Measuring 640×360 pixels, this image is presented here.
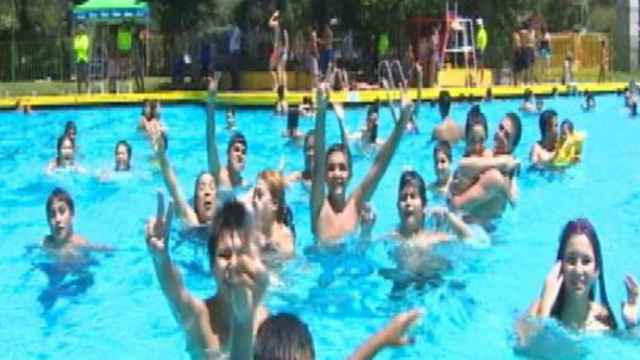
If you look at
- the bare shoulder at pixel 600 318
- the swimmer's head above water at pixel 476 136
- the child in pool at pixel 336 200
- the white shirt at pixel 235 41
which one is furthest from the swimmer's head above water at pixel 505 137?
the white shirt at pixel 235 41

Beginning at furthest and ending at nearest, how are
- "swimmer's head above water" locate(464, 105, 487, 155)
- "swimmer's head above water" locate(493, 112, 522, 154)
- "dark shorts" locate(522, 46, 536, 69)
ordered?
1. "dark shorts" locate(522, 46, 536, 69)
2. "swimmer's head above water" locate(493, 112, 522, 154)
3. "swimmer's head above water" locate(464, 105, 487, 155)

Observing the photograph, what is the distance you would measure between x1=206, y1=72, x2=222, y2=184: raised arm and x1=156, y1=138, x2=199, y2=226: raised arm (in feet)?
1.37

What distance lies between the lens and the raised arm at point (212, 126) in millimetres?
7414

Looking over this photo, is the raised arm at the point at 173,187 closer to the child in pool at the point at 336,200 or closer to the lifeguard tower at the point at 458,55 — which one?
the child in pool at the point at 336,200

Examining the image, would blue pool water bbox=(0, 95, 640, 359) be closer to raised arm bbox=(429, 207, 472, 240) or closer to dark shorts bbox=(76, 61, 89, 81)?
raised arm bbox=(429, 207, 472, 240)

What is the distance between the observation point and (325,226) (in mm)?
8391

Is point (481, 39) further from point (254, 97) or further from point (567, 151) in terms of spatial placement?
point (567, 151)

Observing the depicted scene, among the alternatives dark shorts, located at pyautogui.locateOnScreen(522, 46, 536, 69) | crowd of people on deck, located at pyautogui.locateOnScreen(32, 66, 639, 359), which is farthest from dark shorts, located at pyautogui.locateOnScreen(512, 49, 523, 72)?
crowd of people on deck, located at pyautogui.locateOnScreen(32, 66, 639, 359)

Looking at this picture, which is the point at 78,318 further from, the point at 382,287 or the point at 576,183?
the point at 576,183

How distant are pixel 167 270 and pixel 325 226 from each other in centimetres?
448

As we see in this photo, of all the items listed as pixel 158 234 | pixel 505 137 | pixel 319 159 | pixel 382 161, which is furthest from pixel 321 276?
pixel 158 234

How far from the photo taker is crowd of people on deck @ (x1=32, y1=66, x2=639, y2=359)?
120 inches

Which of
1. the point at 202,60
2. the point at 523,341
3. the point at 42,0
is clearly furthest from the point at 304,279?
the point at 42,0

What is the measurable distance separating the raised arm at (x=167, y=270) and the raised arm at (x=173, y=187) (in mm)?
1366
